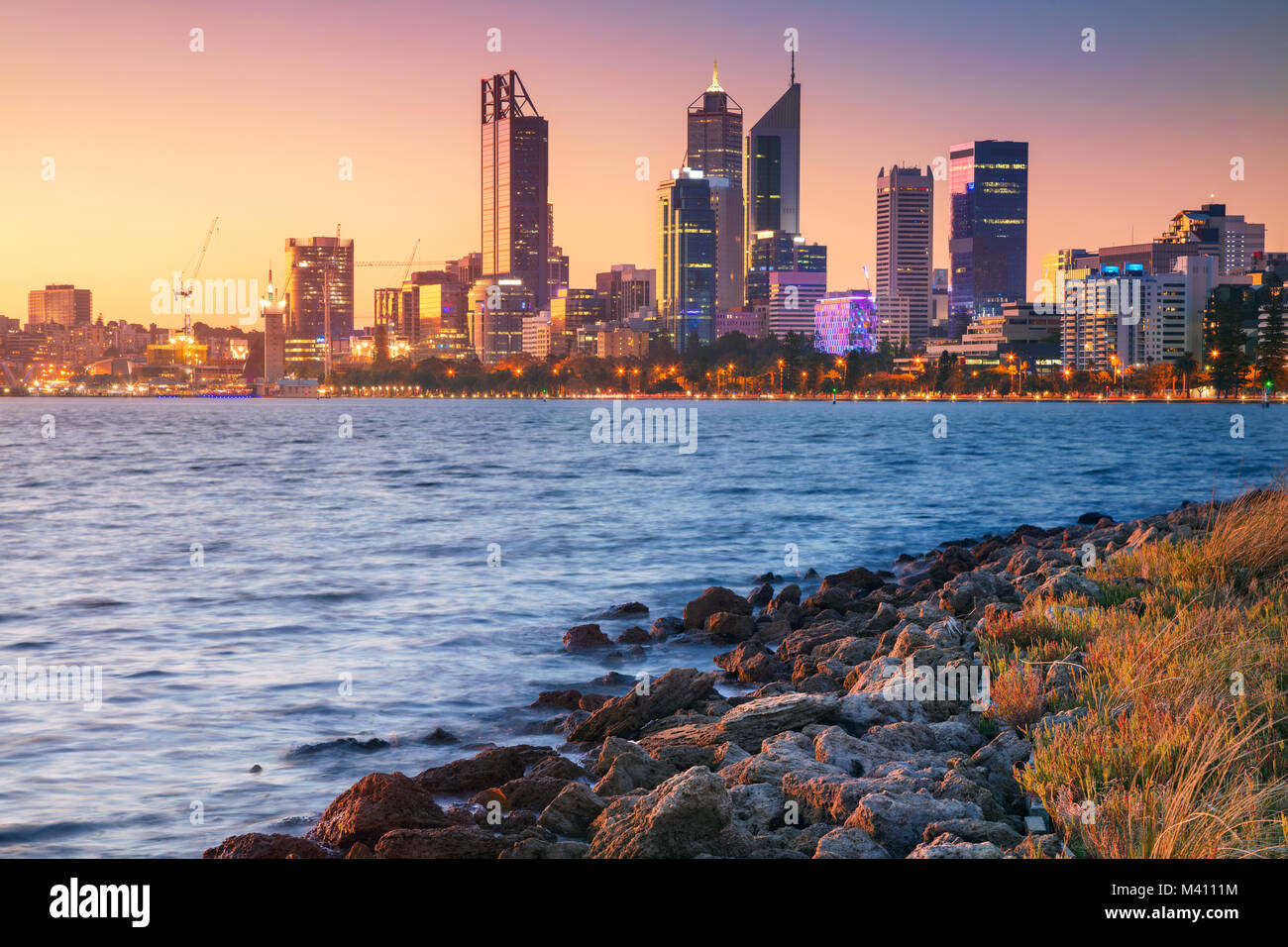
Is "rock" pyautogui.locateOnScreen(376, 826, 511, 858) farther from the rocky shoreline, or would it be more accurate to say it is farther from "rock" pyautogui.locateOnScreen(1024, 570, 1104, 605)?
"rock" pyautogui.locateOnScreen(1024, 570, 1104, 605)

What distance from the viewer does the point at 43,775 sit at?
542 inches

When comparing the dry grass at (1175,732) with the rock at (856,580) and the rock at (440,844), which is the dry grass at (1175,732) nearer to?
the rock at (440,844)

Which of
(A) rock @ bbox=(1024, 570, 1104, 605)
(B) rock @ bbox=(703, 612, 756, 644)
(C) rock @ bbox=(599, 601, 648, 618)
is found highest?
(A) rock @ bbox=(1024, 570, 1104, 605)

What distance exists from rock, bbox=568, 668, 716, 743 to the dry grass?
3861 mm

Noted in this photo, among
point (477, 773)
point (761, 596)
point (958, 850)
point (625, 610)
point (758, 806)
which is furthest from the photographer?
point (761, 596)

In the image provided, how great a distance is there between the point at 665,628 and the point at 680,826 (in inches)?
549

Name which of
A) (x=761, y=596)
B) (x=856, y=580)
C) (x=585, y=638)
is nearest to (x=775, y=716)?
(x=585, y=638)

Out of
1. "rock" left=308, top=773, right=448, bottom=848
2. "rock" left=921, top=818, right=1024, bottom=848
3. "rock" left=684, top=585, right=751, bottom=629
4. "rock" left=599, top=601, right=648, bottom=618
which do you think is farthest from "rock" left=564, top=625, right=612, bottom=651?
"rock" left=921, top=818, right=1024, bottom=848

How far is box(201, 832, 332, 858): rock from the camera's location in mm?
9680

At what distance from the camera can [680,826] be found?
28.1 feet

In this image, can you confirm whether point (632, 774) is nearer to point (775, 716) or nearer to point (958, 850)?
point (775, 716)

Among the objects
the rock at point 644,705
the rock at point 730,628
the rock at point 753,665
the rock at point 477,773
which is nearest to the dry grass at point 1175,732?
the rock at point 644,705
